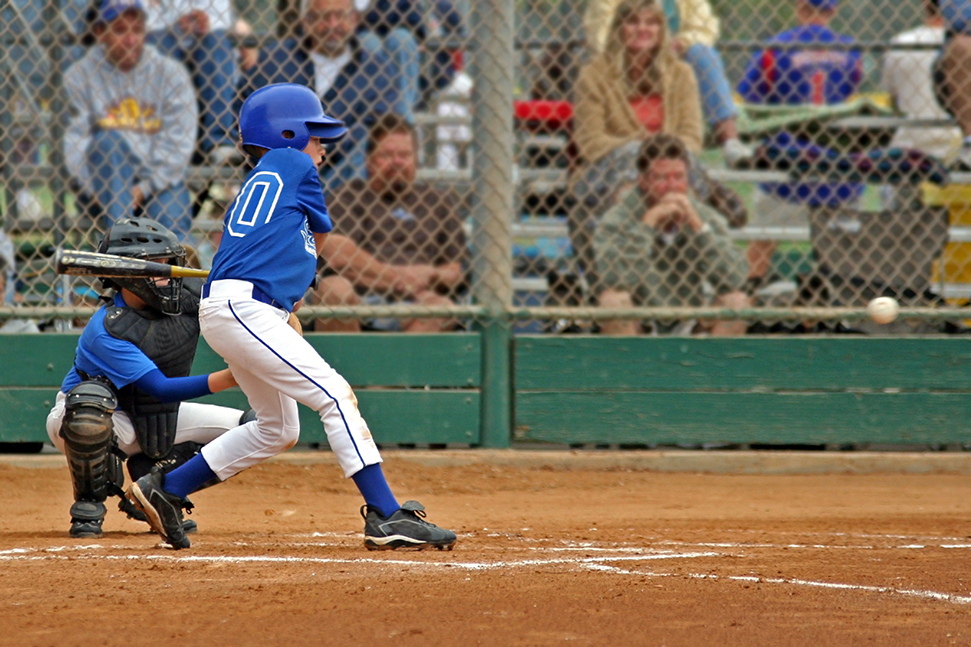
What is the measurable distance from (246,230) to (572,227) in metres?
2.96

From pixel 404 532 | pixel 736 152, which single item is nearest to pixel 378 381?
pixel 404 532

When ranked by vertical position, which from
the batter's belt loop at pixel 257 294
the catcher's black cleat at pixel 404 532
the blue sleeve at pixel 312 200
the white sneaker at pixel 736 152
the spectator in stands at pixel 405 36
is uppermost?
the spectator in stands at pixel 405 36

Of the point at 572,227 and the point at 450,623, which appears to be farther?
the point at 572,227

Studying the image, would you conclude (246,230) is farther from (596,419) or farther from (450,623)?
(596,419)

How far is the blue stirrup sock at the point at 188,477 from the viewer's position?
390 cm

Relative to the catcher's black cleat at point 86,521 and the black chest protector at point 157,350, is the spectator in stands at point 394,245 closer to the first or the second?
the black chest protector at point 157,350

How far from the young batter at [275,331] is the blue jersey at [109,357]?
0.49 meters

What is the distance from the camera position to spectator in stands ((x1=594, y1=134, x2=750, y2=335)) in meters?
6.29

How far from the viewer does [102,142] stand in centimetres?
615

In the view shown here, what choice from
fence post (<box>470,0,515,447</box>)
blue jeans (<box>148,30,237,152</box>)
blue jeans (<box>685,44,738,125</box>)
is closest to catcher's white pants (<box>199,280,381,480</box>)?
fence post (<box>470,0,515,447</box>)

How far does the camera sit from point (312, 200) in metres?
3.79

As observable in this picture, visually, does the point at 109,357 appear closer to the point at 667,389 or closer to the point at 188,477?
the point at 188,477

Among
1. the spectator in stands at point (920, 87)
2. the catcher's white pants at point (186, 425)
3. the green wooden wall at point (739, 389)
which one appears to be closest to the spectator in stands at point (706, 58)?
the spectator in stands at point (920, 87)

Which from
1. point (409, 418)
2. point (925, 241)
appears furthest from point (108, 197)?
point (925, 241)
